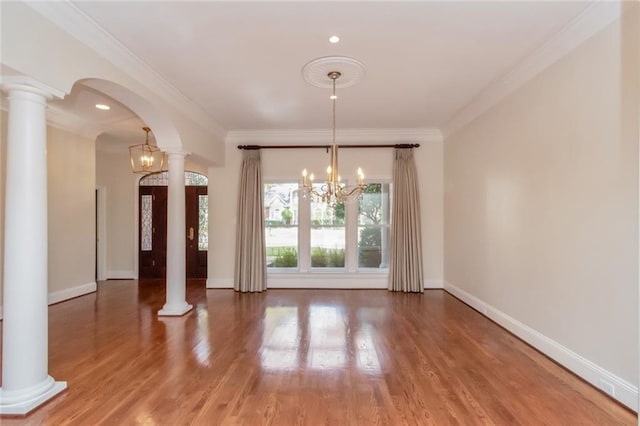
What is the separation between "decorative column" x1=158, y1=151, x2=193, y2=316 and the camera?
4.77 meters

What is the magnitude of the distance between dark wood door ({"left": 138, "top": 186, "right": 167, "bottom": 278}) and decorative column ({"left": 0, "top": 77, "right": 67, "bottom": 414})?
216 inches

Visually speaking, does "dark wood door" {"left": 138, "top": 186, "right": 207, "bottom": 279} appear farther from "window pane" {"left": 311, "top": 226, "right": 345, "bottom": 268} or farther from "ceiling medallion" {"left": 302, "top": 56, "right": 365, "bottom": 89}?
"ceiling medallion" {"left": 302, "top": 56, "right": 365, "bottom": 89}

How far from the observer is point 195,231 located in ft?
25.4

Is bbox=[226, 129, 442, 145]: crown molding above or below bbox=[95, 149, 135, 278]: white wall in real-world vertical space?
above

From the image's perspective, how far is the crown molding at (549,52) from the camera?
2.55 meters

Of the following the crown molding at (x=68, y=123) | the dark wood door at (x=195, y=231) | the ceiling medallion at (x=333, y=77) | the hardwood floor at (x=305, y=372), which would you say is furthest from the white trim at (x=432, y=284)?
the crown molding at (x=68, y=123)

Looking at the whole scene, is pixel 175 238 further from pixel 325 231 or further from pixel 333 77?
pixel 333 77

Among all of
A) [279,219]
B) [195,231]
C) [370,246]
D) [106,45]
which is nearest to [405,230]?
[370,246]

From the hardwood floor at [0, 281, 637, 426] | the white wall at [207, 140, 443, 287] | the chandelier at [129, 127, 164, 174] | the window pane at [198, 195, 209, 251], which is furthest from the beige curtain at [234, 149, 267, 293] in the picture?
the window pane at [198, 195, 209, 251]

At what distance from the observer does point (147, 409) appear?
7.90 feet

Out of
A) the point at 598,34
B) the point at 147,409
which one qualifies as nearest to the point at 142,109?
the point at 147,409

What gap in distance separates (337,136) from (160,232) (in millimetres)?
4785

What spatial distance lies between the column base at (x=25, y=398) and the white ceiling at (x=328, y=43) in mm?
2958

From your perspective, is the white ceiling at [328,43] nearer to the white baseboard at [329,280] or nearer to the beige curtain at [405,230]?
the beige curtain at [405,230]
